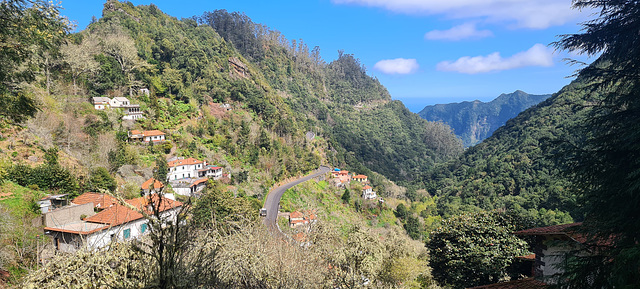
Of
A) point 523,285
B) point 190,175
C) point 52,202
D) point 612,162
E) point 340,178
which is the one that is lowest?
point 340,178

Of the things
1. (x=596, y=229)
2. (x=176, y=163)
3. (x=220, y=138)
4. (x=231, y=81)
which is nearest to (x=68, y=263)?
(x=596, y=229)

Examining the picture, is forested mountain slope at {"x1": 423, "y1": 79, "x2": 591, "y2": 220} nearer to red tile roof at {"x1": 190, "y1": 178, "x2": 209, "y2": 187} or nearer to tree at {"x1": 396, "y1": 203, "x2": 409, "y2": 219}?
tree at {"x1": 396, "y1": 203, "x2": 409, "y2": 219}

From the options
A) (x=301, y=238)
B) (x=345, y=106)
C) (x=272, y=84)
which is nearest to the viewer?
(x=301, y=238)

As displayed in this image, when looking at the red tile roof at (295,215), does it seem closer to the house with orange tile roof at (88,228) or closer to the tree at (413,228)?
the house with orange tile roof at (88,228)

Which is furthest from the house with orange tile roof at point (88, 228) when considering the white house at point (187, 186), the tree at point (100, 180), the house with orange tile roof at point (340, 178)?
the house with orange tile roof at point (340, 178)

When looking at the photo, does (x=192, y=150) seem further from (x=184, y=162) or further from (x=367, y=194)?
(x=367, y=194)

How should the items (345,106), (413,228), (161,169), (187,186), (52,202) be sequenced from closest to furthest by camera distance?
(52,202), (161,169), (187,186), (413,228), (345,106)

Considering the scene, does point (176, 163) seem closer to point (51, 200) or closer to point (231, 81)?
point (51, 200)

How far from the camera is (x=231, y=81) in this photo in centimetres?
4844

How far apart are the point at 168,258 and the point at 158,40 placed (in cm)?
4791

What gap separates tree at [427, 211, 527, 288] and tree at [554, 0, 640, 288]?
6410mm

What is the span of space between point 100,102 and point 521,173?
149 feet

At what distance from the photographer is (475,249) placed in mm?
10930

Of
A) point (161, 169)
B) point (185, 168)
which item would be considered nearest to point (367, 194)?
point (185, 168)
